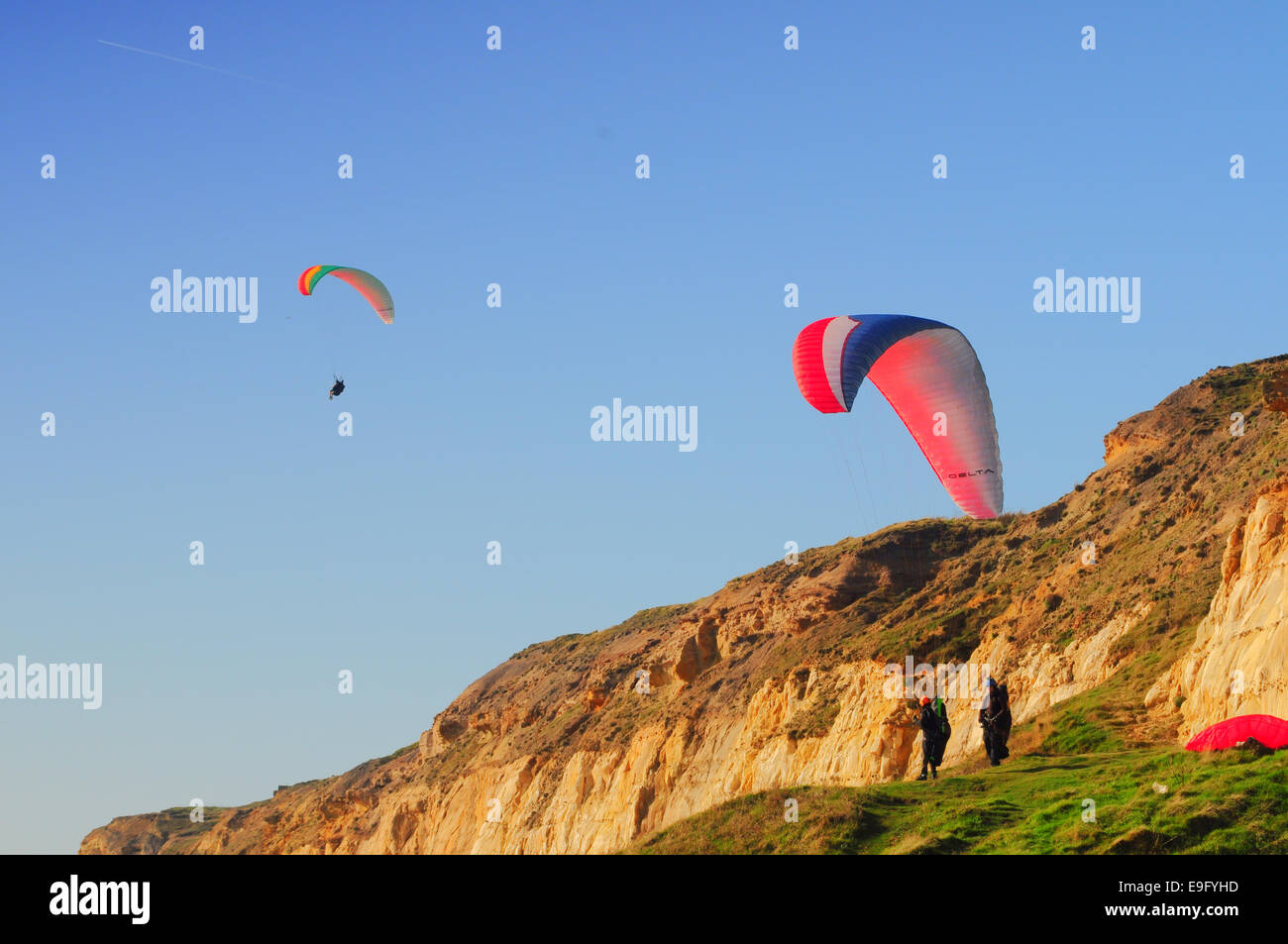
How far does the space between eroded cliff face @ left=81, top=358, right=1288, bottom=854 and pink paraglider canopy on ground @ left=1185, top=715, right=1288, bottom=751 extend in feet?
5.91

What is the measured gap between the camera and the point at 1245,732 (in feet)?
78.0

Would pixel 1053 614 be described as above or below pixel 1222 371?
below

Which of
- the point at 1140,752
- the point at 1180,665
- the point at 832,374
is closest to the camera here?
the point at 1140,752

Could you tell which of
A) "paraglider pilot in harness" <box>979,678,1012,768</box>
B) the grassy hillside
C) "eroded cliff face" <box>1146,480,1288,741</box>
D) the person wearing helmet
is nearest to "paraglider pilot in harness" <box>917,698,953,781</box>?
the person wearing helmet

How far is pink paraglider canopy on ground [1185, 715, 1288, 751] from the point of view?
23375mm

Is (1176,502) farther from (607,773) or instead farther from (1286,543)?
(607,773)

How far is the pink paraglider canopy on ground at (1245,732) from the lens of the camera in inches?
920

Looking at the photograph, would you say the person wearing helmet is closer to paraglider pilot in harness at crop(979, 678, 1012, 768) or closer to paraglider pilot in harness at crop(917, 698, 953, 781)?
paraglider pilot in harness at crop(917, 698, 953, 781)

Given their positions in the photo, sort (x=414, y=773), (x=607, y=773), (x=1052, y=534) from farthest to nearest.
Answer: (x=414, y=773), (x=607, y=773), (x=1052, y=534)

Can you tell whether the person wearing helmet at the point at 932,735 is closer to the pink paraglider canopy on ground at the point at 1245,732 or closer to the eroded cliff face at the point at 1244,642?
the pink paraglider canopy on ground at the point at 1245,732

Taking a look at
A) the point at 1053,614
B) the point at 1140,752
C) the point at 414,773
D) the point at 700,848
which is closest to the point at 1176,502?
the point at 1053,614

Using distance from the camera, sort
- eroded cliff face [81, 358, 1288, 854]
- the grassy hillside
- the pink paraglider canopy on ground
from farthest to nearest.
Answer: eroded cliff face [81, 358, 1288, 854], the pink paraglider canopy on ground, the grassy hillside

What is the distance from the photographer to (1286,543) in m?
29.8
